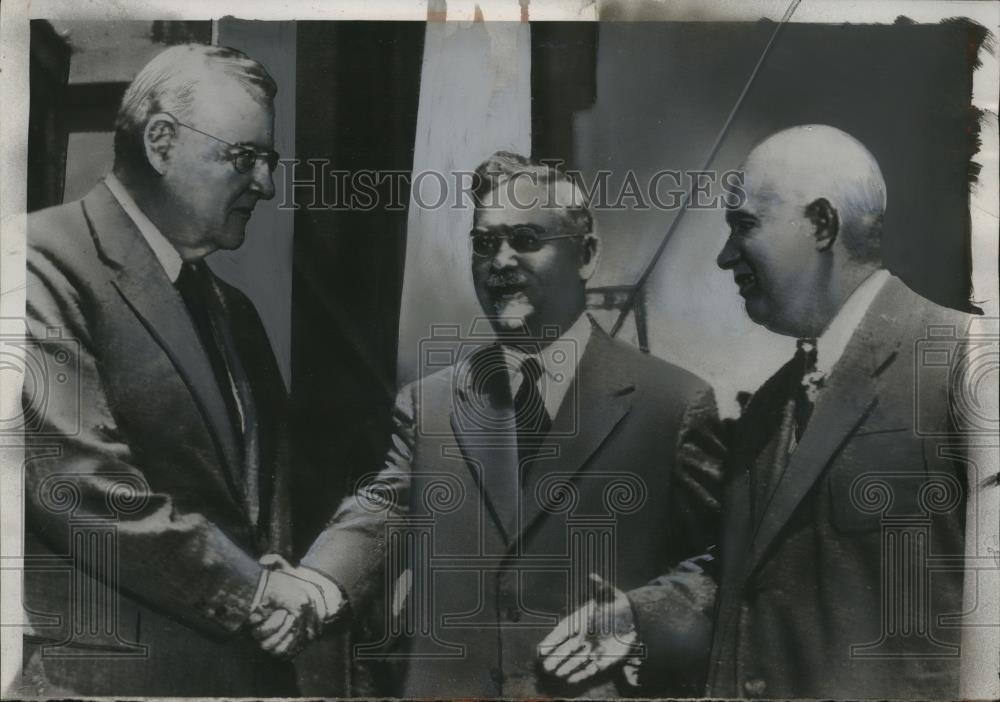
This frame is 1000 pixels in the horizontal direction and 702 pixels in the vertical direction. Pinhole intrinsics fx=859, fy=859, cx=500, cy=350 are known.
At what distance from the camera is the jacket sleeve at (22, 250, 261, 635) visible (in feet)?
10.7

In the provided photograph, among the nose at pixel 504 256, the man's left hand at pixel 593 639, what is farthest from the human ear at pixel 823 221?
the man's left hand at pixel 593 639

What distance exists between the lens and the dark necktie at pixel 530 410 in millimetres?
3303

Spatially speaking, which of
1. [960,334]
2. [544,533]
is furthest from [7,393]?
[960,334]

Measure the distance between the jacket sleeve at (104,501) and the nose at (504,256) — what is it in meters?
1.47

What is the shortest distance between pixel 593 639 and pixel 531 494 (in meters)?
0.61

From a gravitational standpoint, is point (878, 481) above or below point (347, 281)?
below

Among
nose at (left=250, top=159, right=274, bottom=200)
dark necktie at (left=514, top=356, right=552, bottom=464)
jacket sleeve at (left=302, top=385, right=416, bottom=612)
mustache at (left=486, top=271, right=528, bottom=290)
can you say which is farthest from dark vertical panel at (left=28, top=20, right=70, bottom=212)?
dark necktie at (left=514, top=356, right=552, bottom=464)

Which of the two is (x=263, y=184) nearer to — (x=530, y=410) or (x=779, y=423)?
(x=530, y=410)

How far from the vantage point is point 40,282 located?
10.9 ft

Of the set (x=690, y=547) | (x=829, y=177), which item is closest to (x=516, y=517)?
(x=690, y=547)

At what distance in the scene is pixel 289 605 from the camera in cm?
329

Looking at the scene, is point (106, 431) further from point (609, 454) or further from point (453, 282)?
point (609, 454)

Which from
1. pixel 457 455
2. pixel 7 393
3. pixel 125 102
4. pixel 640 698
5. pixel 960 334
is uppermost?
pixel 125 102

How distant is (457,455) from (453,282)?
2.18ft
